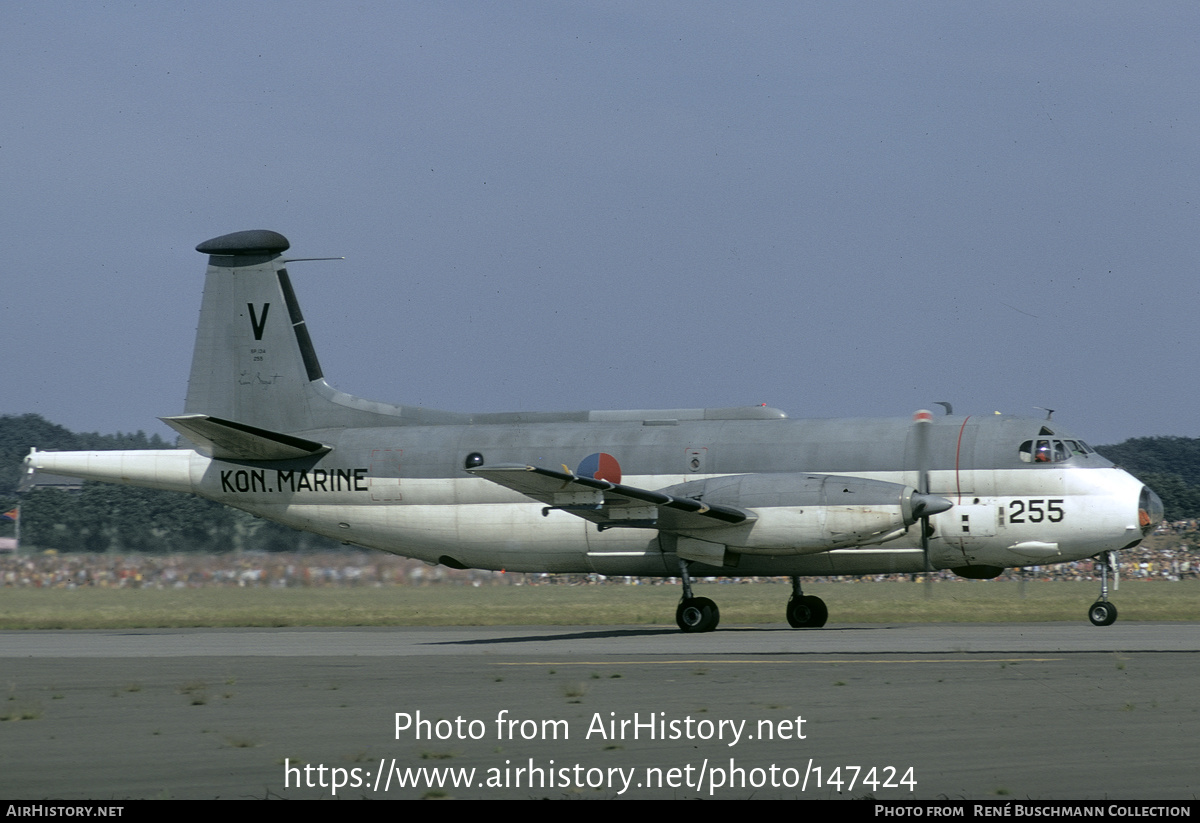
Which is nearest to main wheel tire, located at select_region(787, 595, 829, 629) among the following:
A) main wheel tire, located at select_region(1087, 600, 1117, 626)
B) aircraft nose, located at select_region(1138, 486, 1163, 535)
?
main wheel tire, located at select_region(1087, 600, 1117, 626)

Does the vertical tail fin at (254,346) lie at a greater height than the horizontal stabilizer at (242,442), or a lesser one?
greater

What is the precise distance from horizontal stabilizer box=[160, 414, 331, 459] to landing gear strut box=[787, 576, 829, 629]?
1074cm

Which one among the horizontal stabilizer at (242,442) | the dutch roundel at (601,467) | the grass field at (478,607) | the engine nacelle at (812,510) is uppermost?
the horizontal stabilizer at (242,442)

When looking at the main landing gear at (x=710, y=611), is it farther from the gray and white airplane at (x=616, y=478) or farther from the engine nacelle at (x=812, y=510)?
the engine nacelle at (x=812, y=510)

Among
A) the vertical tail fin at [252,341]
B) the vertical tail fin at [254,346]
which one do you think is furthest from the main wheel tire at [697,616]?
the vertical tail fin at [252,341]

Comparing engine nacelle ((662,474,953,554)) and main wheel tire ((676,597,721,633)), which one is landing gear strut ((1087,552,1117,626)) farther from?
main wheel tire ((676,597,721,633))

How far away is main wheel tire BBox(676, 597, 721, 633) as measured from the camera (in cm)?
2544

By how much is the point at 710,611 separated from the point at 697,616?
28cm

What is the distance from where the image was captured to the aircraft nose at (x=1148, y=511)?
2539 centimetres

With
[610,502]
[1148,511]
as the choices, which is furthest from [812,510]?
[1148,511]

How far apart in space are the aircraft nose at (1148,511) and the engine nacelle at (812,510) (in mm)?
3989

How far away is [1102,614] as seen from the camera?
25219 millimetres
